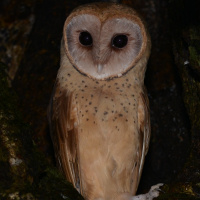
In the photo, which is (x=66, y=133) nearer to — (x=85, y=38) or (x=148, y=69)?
(x=85, y=38)

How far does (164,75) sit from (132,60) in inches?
47.2

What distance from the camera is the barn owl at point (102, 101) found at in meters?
2.85

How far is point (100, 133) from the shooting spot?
2836 mm

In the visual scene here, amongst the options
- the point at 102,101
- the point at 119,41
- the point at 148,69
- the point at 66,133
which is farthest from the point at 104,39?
the point at 148,69

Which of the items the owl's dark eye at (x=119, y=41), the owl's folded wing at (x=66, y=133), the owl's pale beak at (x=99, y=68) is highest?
the owl's dark eye at (x=119, y=41)

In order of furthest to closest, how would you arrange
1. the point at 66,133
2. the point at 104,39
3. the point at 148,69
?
the point at 148,69
the point at 66,133
the point at 104,39

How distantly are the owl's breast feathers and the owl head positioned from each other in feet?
0.42

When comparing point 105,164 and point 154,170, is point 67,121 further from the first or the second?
point 154,170

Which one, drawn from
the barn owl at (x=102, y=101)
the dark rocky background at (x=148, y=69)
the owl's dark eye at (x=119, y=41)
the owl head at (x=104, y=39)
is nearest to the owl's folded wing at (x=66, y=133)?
the barn owl at (x=102, y=101)

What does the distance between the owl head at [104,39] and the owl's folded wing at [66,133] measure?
266 mm

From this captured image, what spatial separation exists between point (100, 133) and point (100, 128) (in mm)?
35

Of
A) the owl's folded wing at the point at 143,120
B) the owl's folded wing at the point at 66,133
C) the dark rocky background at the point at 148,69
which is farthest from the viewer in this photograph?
the dark rocky background at the point at 148,69

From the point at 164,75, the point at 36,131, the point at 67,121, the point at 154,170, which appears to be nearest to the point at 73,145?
the point at 67,121

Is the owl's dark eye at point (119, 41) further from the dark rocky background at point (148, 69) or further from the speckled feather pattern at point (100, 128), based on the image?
the dark rocky background at point (148, 69)
